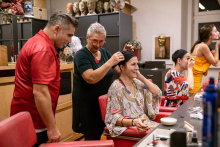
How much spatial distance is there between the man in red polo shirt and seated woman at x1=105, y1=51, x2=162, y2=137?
54 cm

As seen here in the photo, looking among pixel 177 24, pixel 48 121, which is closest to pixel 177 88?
pixel 48 121

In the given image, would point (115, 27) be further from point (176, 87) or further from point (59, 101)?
point (176, 87)

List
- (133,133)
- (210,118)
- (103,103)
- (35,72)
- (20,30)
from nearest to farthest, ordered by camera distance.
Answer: (210,118), (35,72), (133,133), (103,103), (20,30)

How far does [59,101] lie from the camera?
119 inches

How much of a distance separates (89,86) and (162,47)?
3250 mm

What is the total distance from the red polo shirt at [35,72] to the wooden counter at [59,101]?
952mm

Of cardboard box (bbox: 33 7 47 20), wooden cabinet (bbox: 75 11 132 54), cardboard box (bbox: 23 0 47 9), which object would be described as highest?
cardboard box (bbox: 23 0 47 9)

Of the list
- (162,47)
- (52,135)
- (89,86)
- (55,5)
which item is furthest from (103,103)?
(55,5)

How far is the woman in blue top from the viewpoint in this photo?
6.56 feet

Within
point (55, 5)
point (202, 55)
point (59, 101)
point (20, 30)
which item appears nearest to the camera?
point (59, 101)

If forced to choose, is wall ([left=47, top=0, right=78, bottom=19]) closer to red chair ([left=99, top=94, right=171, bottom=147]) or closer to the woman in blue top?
the woman in blue top

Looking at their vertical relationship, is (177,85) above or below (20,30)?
below

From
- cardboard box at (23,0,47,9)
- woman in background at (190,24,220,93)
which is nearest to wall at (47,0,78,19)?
cardboard box at (23,0,47,9)

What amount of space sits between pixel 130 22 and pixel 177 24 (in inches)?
40.4
